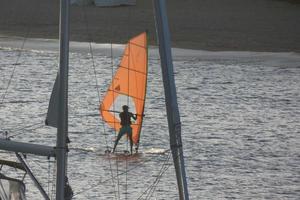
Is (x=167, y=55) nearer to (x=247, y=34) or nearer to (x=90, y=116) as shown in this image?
(x=90, y=116)

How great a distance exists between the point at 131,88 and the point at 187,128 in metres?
4.89

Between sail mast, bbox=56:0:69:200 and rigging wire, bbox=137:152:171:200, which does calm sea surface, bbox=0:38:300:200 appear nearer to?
rigging wire, bbox=137:152:171:200

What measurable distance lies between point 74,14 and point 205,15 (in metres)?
7.23

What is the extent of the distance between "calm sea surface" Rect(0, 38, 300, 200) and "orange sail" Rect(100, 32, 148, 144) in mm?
765

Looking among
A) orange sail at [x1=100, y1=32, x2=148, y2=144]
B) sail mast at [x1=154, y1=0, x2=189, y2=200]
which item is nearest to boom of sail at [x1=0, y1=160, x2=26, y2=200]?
sail mast at [x1=154, y1=0, x2=189, y2=200]

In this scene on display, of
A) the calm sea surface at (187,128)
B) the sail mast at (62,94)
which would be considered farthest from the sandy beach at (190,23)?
the sail mast at (62,94)

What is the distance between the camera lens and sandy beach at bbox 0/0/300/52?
53891mm

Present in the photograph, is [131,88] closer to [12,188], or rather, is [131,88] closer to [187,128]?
[187,128]

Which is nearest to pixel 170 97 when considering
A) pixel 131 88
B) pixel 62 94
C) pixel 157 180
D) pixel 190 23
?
pixel 62 94

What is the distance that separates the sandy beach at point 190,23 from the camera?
5389cm

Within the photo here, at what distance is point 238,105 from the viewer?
114ft

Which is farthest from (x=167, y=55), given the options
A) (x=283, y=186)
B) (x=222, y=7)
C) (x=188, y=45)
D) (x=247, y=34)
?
(x=222, y=7)

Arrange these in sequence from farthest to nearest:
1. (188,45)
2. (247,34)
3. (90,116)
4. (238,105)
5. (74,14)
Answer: (74,14) < (247,34) < (188,45) < (238,105) < (90,116)

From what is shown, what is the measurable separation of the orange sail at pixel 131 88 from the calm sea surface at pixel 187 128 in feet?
2.51
